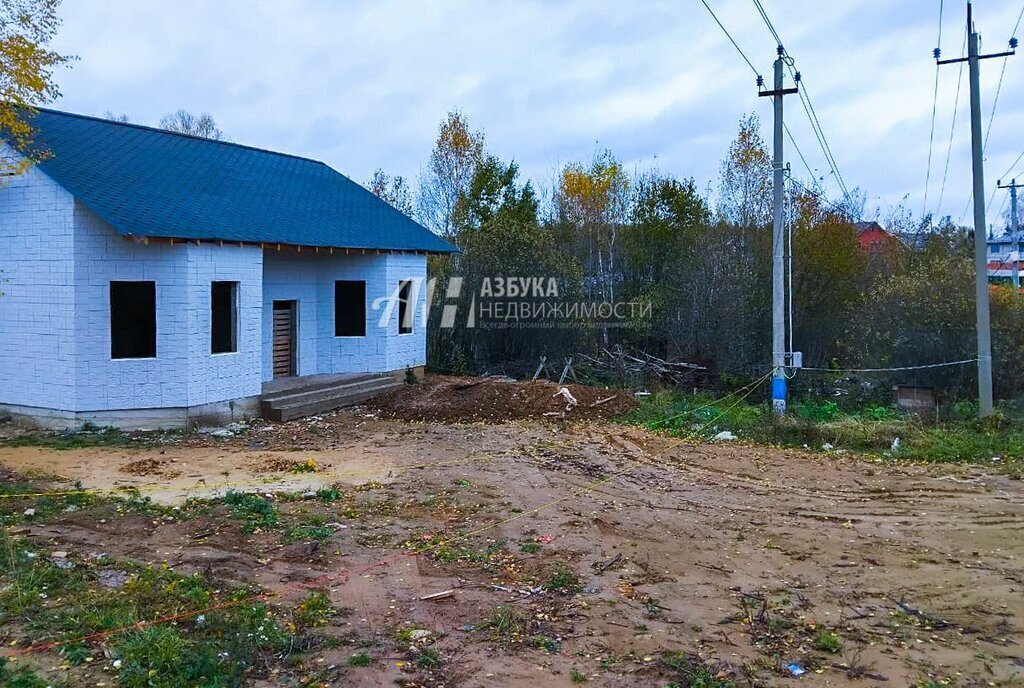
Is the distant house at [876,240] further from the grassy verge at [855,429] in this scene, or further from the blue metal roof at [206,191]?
the blue metal roof at [206,191]

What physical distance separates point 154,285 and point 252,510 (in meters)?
6.30

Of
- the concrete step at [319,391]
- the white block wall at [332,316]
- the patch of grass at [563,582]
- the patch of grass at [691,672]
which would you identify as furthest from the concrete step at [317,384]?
the patch of grass at [691,672]

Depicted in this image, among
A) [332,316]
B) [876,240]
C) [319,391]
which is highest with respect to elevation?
[876,240]

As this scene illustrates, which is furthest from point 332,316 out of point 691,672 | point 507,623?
point 691,672

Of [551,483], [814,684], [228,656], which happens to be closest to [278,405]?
[551,483]

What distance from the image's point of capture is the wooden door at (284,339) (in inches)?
662

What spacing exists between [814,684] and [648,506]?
4.10 metres

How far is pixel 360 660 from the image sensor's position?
515 centimetres

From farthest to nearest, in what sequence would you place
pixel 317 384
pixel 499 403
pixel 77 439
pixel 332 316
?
1. pixel 332 316
2. pixel 317 384
3. pixel 499 403
4. pixel 77 439

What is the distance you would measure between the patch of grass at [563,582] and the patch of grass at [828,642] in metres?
1.84

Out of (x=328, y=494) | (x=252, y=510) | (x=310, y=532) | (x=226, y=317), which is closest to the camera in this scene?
(x=310, y=532)

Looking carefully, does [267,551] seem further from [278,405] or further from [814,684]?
[278,405]

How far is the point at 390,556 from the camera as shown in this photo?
7.22 metres

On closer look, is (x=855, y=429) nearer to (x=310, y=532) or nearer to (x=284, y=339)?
(x=310, y=532)
